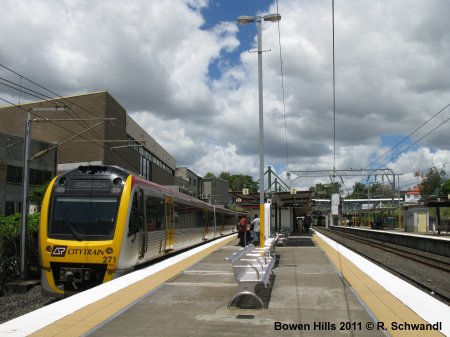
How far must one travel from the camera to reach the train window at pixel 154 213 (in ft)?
44.2

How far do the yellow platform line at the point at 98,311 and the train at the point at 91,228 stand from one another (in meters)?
1.28

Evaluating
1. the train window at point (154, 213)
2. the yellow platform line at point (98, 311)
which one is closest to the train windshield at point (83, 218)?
the yellow platform line at point (98, 311)

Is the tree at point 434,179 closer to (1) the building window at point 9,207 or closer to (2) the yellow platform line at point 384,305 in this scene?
(1) the building window at point 9,207

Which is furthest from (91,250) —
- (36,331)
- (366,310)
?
(366,310)

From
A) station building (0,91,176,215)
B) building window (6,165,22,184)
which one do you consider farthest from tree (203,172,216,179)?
building window (6,165,22,184)

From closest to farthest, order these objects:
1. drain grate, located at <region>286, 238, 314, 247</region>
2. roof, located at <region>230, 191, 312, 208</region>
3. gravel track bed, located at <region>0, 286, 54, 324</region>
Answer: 1. gravel track bed, located at <region>0, 286, 54, 324</region>
2. drain grate, located at <region>286, 238, 314, 247</region>
3. roof, located at <region>230, 191, 312, 208</region>

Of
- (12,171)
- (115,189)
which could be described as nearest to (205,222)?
(115,189)

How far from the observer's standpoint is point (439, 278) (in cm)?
1370

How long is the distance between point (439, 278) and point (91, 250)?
9.40 metres

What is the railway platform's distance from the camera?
5926mm

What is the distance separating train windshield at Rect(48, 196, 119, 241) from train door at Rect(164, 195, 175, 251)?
4.71 metres

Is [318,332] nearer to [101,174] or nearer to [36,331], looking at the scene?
[36,331]

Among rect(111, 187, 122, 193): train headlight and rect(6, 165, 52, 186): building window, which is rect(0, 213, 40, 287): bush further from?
rect(6, 165, 52, 186): building window

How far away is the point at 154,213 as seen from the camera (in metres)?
14.3
